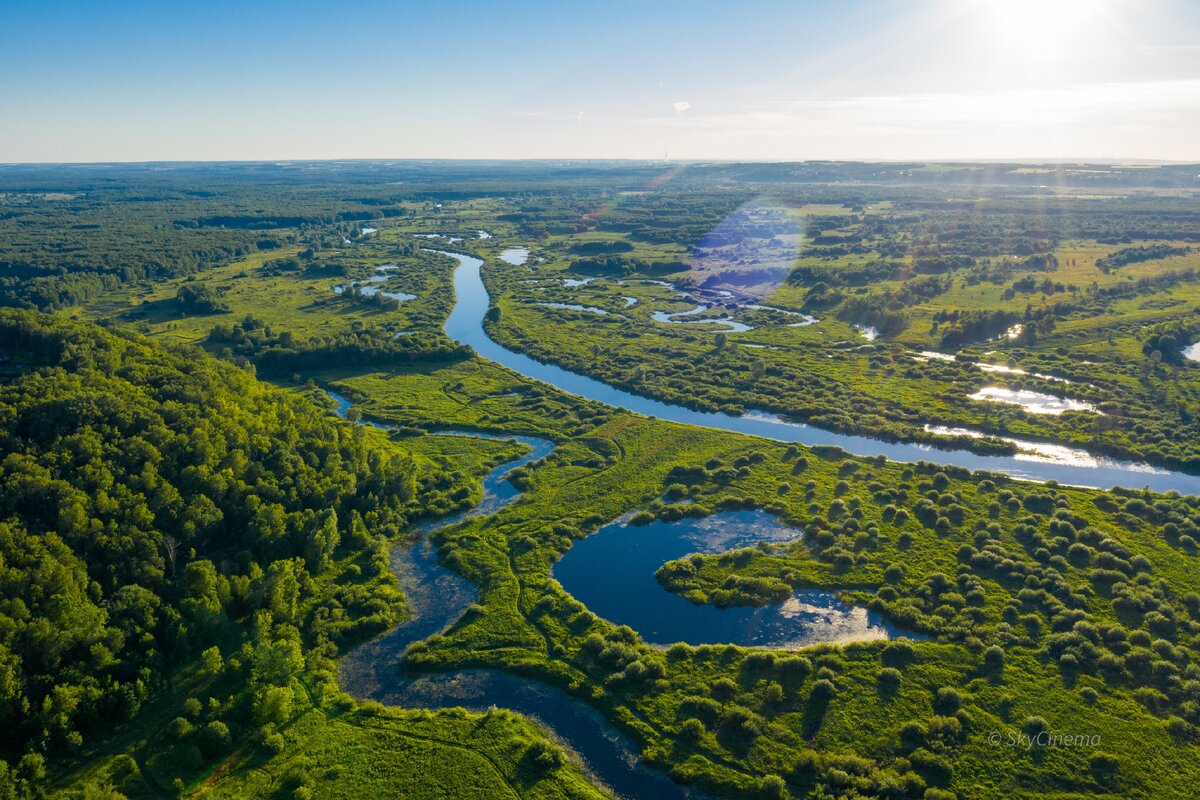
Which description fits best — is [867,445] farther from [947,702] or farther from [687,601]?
[947,702]

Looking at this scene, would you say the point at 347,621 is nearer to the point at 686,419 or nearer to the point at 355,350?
the point at 686,419

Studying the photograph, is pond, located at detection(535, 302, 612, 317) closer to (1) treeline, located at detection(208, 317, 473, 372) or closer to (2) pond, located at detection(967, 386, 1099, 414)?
(1) treeline, located at detection(208, 317, 473, 372)

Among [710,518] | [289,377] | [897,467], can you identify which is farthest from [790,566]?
[289,377]

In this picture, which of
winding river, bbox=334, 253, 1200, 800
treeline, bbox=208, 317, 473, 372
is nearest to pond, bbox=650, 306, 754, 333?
treeline, bbox=208, 317, 473, 372

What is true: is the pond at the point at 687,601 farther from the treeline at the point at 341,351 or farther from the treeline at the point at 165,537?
the treeline at the point at 341,351

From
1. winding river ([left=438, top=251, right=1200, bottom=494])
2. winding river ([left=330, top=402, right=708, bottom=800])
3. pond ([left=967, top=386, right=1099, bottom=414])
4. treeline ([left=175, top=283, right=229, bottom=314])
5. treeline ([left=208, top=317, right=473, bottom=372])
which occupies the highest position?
treeline ([left=175, top=283, right=229, bottom=314])

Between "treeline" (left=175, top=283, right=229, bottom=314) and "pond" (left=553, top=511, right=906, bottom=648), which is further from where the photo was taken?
"treeline" (left=175, top=283, right=229, bottom=314)
